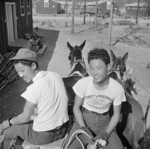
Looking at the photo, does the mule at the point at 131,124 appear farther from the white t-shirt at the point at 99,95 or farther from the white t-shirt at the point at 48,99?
the white t-shirt at the point at 48,99

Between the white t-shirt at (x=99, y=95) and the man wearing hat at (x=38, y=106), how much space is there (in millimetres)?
248

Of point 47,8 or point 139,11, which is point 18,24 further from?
point 139,11

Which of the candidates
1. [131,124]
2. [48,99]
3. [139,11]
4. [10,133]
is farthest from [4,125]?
[139,11]

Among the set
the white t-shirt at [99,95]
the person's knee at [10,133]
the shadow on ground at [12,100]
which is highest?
the white t-shirt at [99,95]

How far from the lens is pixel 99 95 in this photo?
2.56m

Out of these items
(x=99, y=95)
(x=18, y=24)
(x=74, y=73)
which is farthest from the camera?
(x=18, y=24)

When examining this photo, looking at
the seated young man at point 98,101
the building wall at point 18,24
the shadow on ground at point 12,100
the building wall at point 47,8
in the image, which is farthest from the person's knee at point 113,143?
the building wall at point 47,8

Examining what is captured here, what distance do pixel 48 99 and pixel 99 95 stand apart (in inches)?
23.4

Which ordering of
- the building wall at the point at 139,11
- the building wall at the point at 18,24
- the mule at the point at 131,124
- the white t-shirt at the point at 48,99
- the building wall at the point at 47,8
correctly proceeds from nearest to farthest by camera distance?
the white t-shirt at the point at 48,99, the mule at the point at 131,124, the building wall at the point at 18,24, the building wall at the point at 139,11, the building wall at the point at 47,8

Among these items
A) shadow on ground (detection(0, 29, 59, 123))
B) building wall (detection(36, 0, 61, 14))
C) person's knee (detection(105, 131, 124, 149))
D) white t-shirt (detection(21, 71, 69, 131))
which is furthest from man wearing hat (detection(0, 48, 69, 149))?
building wall (detection(36, 0, 61, 14))

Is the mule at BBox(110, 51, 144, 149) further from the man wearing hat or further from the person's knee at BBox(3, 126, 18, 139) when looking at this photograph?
the person's knee at BBox(3, 126, 18, 139)

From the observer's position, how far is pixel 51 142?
8.48 ft

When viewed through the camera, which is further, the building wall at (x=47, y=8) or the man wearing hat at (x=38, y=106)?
the building wall at (x=47, y=8)

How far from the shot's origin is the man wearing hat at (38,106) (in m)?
2.33
